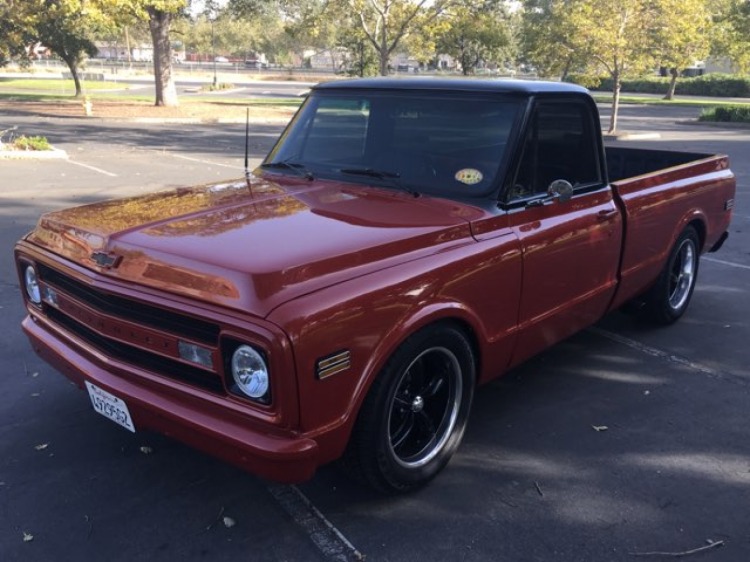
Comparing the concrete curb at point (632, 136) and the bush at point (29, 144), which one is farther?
the concrete curb at point (632, 136)

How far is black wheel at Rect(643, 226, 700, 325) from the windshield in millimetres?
2294

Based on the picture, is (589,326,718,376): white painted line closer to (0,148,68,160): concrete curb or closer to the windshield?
the windshield

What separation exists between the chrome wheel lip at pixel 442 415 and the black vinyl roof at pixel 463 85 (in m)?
1.54

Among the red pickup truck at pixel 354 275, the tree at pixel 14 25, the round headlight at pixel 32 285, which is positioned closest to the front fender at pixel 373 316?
the red pickup truck at pixel 354 275

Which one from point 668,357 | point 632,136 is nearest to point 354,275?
point 668,357

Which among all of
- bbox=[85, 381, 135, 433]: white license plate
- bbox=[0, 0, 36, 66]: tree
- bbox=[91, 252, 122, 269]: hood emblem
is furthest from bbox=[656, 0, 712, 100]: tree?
bbox=[85, 381, 135, 433]: white license plate

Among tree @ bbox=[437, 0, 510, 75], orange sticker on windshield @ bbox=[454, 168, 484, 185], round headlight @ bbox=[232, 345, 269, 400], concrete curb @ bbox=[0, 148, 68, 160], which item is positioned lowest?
concrete curb @ bbox=[0, 148, 68, 160]

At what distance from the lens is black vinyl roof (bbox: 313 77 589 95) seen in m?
3.80

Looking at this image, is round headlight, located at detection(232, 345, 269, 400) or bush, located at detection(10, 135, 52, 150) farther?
A: bush, located at detection(10, 135, 52, 150)

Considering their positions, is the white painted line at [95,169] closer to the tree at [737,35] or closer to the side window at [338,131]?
the side window at [338,131]

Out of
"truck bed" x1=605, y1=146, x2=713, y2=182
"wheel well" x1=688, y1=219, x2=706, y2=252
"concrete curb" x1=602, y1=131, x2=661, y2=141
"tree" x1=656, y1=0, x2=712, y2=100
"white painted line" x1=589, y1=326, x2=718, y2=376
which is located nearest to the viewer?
"white painted line" x1=589, y1=326, x2=718, y2=376

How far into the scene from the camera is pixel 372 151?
3.99m

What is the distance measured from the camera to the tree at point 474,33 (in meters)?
24.2

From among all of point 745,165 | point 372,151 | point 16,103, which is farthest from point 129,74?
point 372,151
